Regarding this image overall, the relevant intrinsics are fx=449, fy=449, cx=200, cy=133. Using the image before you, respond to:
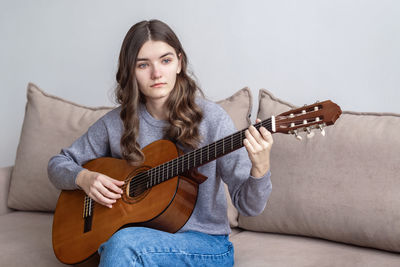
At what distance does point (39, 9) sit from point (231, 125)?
1778mm

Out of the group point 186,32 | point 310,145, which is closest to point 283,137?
point 310,145

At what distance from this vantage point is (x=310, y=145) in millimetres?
1625

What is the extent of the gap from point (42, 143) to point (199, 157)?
1.07 meters

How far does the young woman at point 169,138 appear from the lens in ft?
4.17

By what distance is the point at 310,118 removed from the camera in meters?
1.14

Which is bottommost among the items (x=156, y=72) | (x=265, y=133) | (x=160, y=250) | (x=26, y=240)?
(x=26, y=240)

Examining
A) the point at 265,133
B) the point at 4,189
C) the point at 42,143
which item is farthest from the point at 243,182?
the point at 4,189

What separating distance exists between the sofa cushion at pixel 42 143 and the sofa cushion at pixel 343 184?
0.93 meters

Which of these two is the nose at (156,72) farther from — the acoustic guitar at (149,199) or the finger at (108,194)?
the finger at (108,194)

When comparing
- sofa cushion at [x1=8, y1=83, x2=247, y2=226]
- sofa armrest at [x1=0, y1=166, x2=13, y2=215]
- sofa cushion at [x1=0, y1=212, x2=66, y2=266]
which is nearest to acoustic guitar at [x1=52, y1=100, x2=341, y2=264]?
sofa cushion at [x1=0, y1=212, x2=66, y2=266]

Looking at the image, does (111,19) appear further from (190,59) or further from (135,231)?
(135,231)

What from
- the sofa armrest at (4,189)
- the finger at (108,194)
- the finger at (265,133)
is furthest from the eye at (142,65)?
the sofa armrest at (4,189)

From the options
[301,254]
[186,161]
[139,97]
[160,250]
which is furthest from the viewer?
[139,97]

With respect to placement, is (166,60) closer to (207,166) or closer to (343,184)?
(207,166)
